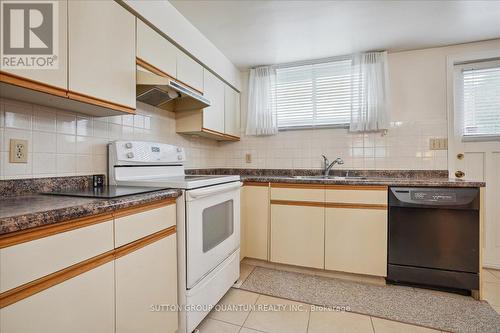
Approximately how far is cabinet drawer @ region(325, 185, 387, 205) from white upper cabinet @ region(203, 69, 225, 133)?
1236 millimetres

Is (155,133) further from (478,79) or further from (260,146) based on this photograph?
(478,79)

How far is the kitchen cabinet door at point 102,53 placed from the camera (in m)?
1.11

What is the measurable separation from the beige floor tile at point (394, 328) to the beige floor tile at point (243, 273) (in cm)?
100

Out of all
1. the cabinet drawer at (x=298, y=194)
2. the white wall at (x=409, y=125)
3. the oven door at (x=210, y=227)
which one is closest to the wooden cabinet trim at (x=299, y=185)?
the cabinet drawer at (x=298, y=194)

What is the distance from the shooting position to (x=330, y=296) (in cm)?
184

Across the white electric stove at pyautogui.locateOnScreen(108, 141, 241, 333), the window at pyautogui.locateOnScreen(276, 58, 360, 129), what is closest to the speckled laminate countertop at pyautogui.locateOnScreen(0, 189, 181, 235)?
the white electric stove at pyautogui.locateOnScreen(108, 141, 241, 333)

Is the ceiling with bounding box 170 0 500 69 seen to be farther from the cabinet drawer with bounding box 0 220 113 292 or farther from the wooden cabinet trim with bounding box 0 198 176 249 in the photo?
the cabinet drawer with bounding box 0 220 113 292

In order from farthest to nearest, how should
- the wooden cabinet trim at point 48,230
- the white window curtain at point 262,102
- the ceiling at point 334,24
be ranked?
the white window curtain at point 262,102 → the ceiling at point 334,24 → the wooden cabinet trim at point 48,230

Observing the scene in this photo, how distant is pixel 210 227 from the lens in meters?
1.58

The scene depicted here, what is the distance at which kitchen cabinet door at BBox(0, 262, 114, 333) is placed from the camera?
2.23 feet

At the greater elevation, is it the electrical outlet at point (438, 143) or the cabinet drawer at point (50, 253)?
the electrical outlet at point (438, 143)

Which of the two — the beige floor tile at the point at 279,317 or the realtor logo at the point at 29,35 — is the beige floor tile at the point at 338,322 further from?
the realtor logo at the point at 29,35

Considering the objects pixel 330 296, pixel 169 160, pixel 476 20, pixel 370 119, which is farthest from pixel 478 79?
pixel 169 160

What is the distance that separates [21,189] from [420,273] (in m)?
2.63
